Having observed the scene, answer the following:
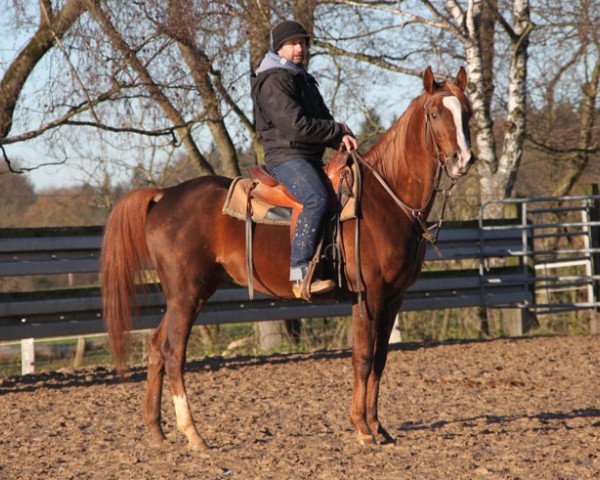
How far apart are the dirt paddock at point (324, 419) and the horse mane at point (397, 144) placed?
6.07ft

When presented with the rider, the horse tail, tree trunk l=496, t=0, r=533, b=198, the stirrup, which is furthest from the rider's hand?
tree trunk l=496, t=0, r=533, b=198

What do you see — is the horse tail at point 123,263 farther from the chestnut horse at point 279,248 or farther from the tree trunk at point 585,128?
the tree trunk at point 585,128

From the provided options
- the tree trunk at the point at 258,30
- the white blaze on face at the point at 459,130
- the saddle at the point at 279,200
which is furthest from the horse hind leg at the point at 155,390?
the tree trunk at the point at 258,30

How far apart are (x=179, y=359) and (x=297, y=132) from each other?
176cm

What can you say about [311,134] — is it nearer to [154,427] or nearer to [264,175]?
[264,175]

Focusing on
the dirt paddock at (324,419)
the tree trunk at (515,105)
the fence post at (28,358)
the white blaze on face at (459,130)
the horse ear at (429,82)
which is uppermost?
the tree trunk at (515,105)

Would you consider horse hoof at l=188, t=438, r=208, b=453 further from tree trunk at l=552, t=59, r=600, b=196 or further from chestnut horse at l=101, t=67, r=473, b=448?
tree trunk at l=552, t=59, r=600, b=196

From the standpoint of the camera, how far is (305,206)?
19.6 ft

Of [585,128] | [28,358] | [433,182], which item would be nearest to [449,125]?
[433,182]

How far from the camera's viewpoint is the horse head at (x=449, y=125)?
5.52 m

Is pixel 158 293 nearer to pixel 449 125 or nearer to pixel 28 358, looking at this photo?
pixel 28 358

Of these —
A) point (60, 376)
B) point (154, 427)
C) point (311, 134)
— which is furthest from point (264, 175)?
point (60, 376)

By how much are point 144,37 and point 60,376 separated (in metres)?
4.14

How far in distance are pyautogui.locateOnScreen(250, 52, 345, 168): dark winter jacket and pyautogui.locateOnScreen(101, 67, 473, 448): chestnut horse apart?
0.41 metres
